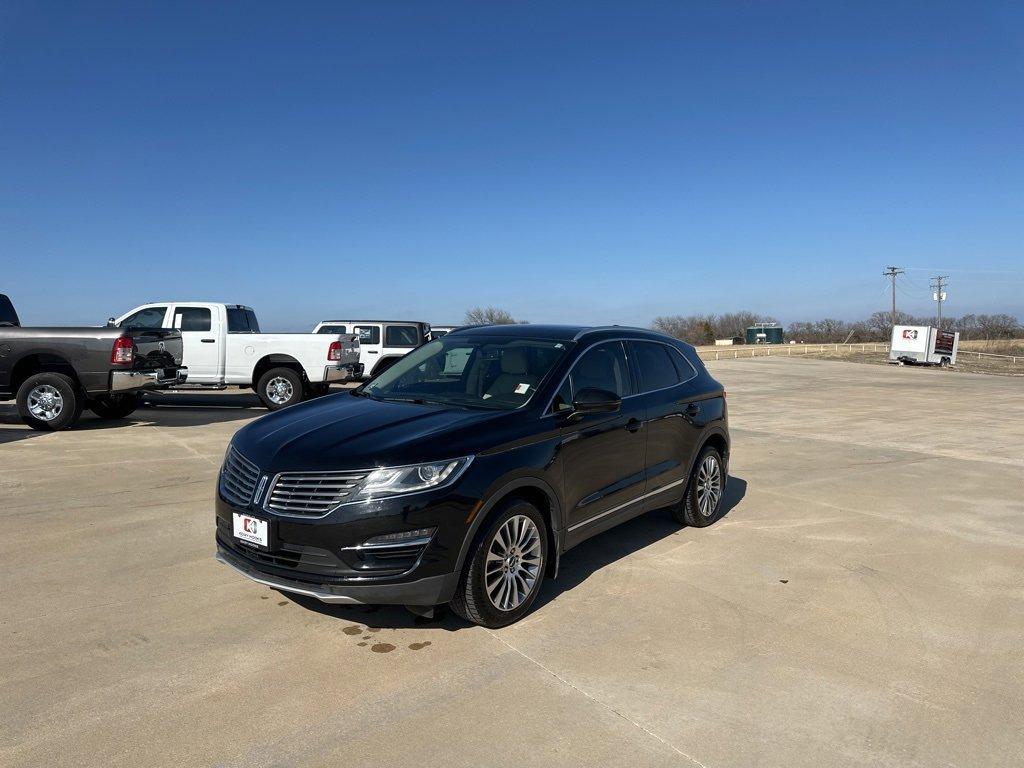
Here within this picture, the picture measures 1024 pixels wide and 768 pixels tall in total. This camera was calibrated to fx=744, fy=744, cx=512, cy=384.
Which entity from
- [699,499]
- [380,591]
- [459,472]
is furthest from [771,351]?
[380,591]

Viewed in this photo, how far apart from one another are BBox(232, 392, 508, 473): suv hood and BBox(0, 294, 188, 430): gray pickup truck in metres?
7.47

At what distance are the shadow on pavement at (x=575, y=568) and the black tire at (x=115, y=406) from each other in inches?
386

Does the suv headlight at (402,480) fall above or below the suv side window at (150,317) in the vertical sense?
below

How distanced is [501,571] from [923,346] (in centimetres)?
4448

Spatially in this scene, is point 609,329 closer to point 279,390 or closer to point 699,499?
point 699,499

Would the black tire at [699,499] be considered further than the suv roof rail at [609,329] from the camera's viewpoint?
Yes

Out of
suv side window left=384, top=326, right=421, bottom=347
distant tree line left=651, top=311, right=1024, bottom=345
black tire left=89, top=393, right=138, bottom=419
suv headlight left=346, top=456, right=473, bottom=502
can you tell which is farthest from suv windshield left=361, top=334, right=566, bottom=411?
distant tree line left=651, top=311, right=1024, bottom=345

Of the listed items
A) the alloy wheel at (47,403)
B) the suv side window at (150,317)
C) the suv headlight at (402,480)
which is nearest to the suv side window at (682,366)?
the suv headlight at (402,480)

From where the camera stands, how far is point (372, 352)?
18.4m

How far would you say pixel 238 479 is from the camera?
13.7 feet

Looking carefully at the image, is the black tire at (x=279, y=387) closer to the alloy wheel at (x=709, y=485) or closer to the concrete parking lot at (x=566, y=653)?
the concrete parking lot at (x=566, y=653)

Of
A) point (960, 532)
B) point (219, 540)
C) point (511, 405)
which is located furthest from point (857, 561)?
point (219, 540)

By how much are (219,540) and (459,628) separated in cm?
145

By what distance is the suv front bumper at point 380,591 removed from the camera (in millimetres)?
3678
